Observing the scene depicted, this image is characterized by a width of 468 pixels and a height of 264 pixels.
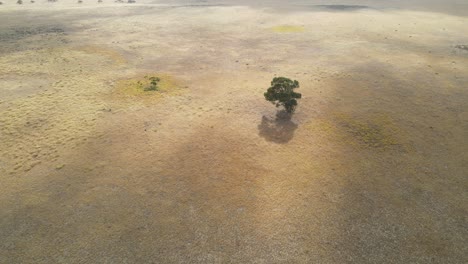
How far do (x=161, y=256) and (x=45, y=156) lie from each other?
13725mm

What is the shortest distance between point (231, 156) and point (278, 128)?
5.82 m

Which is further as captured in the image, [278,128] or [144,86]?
[144,86]

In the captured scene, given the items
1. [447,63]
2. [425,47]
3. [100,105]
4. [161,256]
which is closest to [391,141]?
[161,256]

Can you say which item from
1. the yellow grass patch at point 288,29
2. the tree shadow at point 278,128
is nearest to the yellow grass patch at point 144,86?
the tree shadow at point 278,128

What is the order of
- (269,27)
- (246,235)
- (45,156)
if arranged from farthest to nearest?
(269,27) < (45,156) < (246,235)

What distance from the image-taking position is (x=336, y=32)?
53219mm

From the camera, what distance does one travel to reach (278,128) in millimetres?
24859

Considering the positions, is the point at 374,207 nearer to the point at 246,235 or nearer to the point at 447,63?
the point at 246,235

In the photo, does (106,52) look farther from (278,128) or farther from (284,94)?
(278,128)

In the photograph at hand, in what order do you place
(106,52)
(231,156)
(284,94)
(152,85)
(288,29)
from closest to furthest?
(231,156)
(284,94)
(152,85)
(106,52)
(288,29)

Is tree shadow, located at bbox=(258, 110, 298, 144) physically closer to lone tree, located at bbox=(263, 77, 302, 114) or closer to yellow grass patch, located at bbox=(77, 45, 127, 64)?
lone tree, located at bbox=(263, 77, 302, 114)

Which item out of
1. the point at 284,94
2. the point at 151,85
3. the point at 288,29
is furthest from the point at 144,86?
the point at 288,29

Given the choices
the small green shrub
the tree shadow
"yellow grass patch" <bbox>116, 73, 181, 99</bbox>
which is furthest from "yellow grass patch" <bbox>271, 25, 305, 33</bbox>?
the tree shadow

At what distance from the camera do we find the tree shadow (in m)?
23.6
